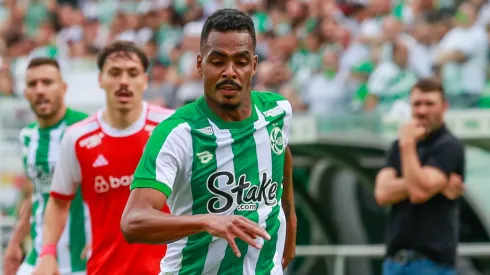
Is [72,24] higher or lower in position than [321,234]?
higher

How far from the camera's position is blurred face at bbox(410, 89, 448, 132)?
8.82 metres

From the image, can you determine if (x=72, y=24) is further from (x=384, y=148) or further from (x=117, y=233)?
(x=117, y=233)

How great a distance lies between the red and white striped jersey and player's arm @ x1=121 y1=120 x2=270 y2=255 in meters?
1.97

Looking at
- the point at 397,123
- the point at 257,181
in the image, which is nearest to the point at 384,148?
the point at 397,123

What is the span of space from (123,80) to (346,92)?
18.7ft

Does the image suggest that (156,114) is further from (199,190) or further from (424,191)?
(424,191)

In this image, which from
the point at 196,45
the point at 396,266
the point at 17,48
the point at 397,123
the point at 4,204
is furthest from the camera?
the point at 17,48

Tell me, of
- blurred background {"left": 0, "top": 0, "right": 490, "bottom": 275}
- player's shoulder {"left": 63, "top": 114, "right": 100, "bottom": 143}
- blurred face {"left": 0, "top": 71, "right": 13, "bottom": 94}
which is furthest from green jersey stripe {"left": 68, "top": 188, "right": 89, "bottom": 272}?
blurred face {"left": 0, "top": 71, "right": 13, "bottom": 94}

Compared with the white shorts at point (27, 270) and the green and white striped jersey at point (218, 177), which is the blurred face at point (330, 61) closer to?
the white shorts at point (27, 270)

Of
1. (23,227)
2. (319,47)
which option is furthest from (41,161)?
(319,47)

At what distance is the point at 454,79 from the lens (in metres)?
11.5

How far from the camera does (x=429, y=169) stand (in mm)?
8633

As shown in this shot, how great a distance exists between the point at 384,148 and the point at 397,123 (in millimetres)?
321

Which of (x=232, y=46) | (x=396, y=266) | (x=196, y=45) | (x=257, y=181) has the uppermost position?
(x=196, y=45)
